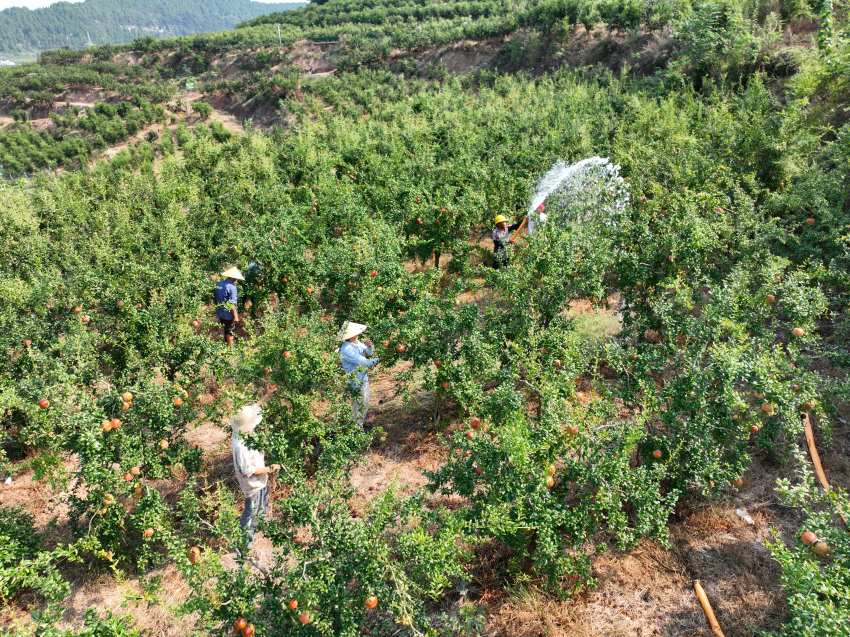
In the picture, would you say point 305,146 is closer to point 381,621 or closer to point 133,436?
point 133,436

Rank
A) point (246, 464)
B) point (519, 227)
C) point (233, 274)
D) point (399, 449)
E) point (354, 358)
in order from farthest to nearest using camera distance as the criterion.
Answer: point (519, 227) < point (233, 274) < point (399, 449) < point (354, 358) < point (246, 464)

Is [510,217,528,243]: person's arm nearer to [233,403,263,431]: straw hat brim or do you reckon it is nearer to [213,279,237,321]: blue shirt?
[213,279,237,321]: blue shirt

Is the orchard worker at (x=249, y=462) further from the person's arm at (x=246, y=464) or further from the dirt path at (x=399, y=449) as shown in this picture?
the dirt path at (x=399, y=449)

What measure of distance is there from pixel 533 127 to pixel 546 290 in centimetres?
943

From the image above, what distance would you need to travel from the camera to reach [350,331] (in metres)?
6.21

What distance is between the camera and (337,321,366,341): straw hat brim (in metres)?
6.19

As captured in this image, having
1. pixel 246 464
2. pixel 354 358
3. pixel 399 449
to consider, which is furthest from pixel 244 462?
pixel 399 449

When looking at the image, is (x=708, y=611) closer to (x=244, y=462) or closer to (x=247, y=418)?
(x=244, y=462)

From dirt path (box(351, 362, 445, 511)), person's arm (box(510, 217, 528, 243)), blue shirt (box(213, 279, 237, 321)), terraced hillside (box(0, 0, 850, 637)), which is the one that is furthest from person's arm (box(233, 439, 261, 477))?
person's arm (box(510, 217, 528, 243))

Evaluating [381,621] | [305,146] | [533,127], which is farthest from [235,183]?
[381,621]

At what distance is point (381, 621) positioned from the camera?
13.5 feet

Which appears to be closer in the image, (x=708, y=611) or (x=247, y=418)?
(x=708, y=611)

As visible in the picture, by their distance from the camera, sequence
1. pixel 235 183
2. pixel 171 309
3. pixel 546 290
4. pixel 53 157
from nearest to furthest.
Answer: pixel 546 290
pixel 171 309
pixel 235 183
pixel 53 157

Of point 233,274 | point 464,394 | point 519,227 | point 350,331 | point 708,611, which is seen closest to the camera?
point 708,611
